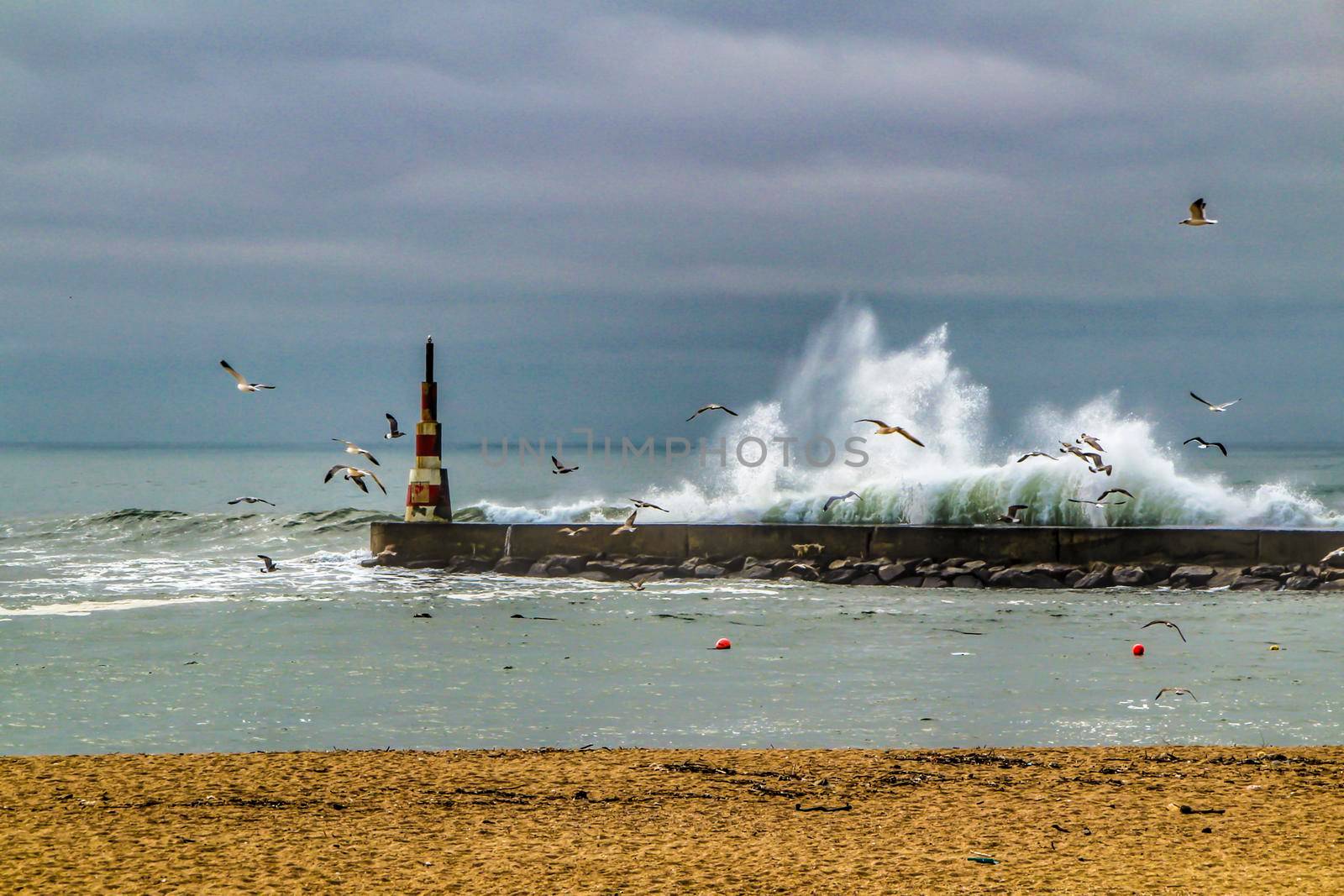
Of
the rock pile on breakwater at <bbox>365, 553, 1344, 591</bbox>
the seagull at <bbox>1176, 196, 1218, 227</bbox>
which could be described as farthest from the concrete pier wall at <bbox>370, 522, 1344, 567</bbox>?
the seagull at <bbox>1176, 196, 1218, 227</bbox>

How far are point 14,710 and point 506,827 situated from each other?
14.9 feet

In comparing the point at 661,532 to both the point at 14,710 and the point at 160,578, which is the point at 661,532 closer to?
the point at 160,578

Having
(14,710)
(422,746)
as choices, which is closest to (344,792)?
(422,746)

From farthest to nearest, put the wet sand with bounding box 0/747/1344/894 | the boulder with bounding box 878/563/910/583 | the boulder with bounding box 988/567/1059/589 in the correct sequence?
the boulder with bounding box 878/563/910/583 < the boulder with bounding box 988/567/1059/589 < the wet sand with bounding box 0/747/1344/894

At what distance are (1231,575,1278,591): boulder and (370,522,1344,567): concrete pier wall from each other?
57cm

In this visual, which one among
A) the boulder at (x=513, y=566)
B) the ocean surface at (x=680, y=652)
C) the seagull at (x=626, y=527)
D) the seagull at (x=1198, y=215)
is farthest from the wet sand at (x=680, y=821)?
the boulder at (x=513, y=566)

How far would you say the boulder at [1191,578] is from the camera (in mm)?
15453

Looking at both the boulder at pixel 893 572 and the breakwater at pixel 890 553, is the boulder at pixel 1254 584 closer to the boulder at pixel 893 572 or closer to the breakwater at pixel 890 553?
the breakwater at pixel 890 553

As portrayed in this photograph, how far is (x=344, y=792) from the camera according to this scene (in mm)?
5871

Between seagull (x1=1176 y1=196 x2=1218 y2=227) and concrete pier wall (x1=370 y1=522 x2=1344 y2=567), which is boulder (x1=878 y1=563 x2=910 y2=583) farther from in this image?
seagull (x1=1176 y1=196 x2=1218 y2=227)

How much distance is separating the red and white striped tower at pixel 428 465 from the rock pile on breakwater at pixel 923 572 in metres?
0.88

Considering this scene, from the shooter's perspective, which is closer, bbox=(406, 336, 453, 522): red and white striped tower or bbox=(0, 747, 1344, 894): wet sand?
bbox=(0, 747, 1344, 894): wet sand

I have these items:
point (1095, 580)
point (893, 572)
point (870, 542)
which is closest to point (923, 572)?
point (893, 572)

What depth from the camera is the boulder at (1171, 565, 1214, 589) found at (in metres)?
15.5
